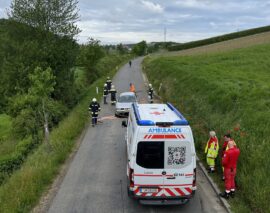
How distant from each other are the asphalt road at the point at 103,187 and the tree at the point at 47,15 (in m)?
17.2

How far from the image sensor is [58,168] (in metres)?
14.1

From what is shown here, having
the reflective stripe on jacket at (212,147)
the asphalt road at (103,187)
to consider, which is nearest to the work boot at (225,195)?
the asphalt road at (103,187)

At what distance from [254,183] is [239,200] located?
753mm

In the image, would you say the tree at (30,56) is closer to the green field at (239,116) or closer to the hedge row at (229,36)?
the green field at (239,116)

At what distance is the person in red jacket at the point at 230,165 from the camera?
1038 centimetres

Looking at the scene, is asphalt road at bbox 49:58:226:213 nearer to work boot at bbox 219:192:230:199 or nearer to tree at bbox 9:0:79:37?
work boot at bbox 219:192:230:199

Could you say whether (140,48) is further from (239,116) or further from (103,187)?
(103,187)

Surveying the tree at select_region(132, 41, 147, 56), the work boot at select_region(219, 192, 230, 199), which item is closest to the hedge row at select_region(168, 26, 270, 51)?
the tree at select_region(132, 41, 147, 56)

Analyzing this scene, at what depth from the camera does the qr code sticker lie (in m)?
9.73

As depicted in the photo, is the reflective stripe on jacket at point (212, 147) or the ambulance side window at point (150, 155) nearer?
the ambulance side window at point (150, 155)

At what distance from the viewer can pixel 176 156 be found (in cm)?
979

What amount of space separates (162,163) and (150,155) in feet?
1.36

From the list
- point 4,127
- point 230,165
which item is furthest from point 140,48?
point 230,165

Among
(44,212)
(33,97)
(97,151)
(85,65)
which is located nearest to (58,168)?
(97,151)
